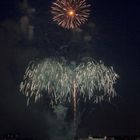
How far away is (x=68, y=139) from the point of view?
101562 mm

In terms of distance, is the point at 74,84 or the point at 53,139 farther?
the point at 53,139

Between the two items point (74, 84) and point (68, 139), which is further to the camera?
point (68, 139)

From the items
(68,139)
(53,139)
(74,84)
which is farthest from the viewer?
(53,139)

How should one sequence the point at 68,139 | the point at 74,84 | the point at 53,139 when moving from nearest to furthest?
the point at 74,84, the point at 68,139, the point at 53,139

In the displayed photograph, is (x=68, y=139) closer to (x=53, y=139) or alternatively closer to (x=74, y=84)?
(x=53, y=139)

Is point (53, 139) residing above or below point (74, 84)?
below

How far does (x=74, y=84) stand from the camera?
7012 centimetres

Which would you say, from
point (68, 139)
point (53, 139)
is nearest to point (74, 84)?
point (68, 139)

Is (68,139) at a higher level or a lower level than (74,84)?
lower

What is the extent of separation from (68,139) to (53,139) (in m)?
15.3

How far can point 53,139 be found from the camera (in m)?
116

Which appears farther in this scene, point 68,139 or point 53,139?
point 53,139

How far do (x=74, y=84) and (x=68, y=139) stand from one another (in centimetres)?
3479
